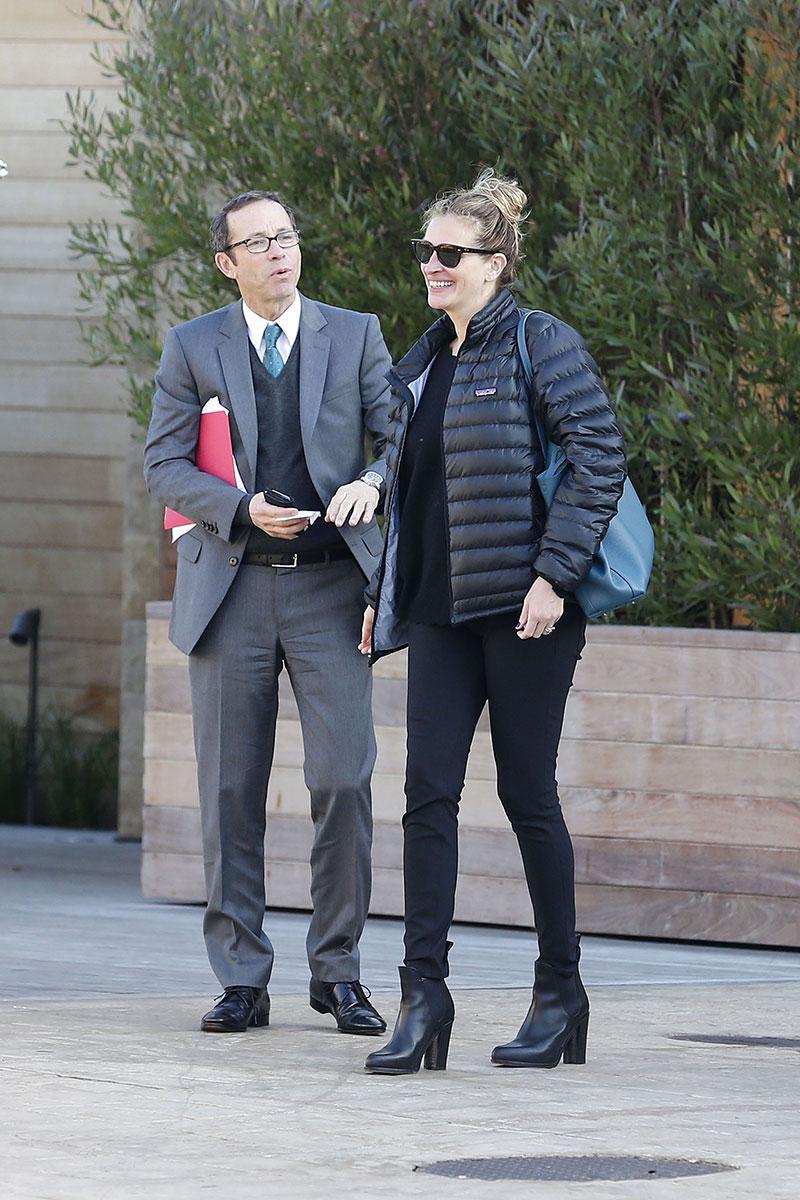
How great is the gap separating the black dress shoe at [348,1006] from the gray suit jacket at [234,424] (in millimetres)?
818

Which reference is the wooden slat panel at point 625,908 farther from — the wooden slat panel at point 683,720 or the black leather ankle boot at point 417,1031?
the black leather ankle boot at point 417,1031

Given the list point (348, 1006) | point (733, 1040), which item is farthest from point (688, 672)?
point (348, 1006)

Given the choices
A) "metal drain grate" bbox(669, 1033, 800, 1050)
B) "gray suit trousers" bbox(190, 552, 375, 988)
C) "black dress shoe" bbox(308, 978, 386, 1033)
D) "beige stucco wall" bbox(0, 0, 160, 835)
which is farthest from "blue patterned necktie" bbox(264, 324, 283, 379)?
"beige stucco wall" bbox(0, 0, 160, 835)

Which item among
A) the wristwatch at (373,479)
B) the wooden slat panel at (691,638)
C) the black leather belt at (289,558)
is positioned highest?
the wristwatch at (373,479)

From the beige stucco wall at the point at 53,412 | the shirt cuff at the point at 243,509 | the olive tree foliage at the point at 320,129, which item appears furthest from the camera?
the beige stucco wall at the point at 53,412

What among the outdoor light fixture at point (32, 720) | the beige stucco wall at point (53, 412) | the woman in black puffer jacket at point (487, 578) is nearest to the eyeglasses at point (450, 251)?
the woman in black puffer jacket at point (487, 578)

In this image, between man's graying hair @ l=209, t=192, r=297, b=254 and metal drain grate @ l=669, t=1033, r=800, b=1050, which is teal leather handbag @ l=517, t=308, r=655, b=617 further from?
metal drain grate @ l=669, t=1033, r=800, b=1050

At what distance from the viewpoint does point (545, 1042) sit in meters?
4.60

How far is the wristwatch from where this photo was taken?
16.3 feet

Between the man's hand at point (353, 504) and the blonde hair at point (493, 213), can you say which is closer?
the blonde hair at point (493, 213)

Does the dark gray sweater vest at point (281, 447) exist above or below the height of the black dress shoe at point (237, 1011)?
above

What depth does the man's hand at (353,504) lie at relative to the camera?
4.85 m

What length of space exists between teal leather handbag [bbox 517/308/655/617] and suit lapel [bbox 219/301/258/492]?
2.33 feet

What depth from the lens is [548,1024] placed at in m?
4.62
